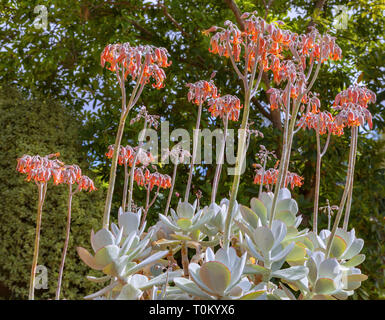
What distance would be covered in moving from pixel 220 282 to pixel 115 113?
3.83 meters

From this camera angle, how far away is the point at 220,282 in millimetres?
801

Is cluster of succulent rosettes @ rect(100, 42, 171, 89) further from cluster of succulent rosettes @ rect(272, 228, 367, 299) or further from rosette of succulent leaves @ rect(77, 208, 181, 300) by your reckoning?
cluster of succulent rosettes @ rect(272, 228, 367, 299)

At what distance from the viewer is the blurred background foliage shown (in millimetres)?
3926

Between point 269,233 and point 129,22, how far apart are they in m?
3.95

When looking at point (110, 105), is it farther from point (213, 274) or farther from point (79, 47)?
point (213, 274)

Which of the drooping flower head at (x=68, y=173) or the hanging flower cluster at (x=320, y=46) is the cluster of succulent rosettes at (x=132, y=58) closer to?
the hanging flower cluster at (x=320, y=46)

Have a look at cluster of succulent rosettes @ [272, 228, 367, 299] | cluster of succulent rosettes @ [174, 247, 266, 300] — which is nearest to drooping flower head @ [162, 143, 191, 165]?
cluster of succulent rosettes @ [272, 228, 367, 299]


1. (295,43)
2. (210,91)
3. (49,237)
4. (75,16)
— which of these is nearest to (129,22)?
(75,16)

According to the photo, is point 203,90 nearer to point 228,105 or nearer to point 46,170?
point 228,105

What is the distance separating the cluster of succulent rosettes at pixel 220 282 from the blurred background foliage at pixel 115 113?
10.2 ft

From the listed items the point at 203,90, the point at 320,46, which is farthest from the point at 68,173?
the point at 320,46

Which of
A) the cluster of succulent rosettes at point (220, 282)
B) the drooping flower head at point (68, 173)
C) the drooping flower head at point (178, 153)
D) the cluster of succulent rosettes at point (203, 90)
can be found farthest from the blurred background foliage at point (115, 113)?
the cluster of succulent rosettes at point (220, 282)

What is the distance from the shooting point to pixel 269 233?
0.92 meters

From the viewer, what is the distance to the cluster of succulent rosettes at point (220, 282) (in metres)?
0.79
